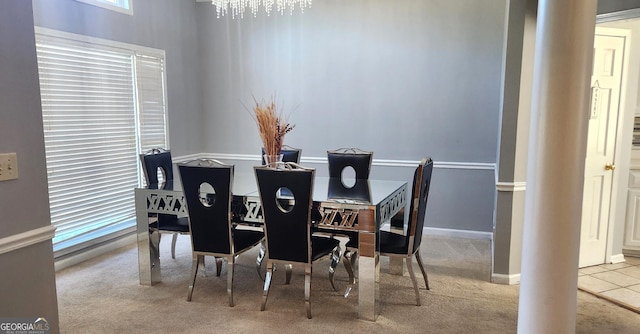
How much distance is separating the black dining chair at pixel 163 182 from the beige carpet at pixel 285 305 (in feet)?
1.48

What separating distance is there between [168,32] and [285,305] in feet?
11.6

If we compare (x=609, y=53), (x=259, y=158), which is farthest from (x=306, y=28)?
(x=609, y=53)

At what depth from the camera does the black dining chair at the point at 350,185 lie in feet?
10.5

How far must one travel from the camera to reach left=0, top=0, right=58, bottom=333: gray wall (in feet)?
6.28

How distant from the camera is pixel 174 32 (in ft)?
16.9

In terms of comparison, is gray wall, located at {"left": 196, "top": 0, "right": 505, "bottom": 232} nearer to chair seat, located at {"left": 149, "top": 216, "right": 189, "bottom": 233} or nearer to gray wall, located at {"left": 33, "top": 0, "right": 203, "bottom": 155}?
gray wall, located at {"left": 33, "top": 0, "right": 203, "bottom": 155}

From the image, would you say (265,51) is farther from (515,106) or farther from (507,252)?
(507,252)

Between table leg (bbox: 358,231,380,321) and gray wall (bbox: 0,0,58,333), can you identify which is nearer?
gray wall (bbox: 0,0,58,333)

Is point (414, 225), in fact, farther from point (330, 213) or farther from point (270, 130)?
point (270, 130)

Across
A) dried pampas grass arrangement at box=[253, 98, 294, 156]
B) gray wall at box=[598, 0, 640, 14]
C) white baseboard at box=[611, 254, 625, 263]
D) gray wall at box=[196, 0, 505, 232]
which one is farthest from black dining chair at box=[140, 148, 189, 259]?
white baseboard at box=[611, 254, 625, 263]

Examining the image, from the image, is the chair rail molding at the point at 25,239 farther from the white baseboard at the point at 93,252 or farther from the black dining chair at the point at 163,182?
the white baseboard at the point at 93,252

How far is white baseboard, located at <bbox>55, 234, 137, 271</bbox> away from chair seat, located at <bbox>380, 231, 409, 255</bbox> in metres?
2.81

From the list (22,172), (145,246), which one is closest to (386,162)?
(145,246)

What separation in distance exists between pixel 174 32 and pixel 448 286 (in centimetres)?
413
